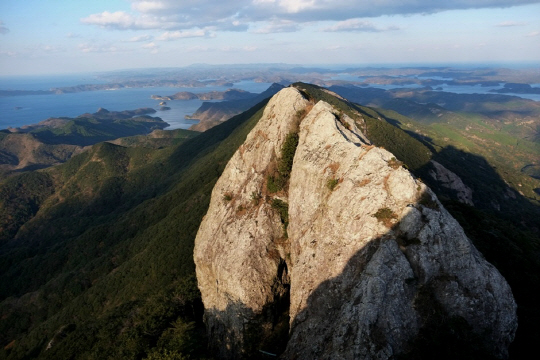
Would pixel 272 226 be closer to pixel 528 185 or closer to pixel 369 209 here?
pixel 369 209

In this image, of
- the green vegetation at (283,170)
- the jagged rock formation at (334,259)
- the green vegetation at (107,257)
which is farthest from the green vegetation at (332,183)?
the green vegetation at (107,257)

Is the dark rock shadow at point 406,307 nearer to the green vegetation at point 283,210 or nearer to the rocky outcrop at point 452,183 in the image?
the green vegetation at point 283,210

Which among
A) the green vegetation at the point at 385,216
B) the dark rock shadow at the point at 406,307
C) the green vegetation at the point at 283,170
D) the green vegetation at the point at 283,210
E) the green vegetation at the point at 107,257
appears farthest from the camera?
the green vegetation at the point at 107,257

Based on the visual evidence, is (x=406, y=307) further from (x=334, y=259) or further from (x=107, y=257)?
(x=107, y=257)

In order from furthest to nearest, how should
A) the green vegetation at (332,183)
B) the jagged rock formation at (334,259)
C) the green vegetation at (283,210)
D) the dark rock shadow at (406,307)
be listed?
the green vegetation at (283,210) < the green vegetation at (332,183) < the jagged rock formation at (334,259) < the dark rock shadow at (406,307)

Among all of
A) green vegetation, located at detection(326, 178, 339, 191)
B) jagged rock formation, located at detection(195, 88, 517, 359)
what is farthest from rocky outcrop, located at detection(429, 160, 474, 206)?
green vegetation, located at detection(326, 178, 339, 191)

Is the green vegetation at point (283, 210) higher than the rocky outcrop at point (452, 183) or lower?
higher

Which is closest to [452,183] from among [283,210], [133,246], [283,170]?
[283,170]
